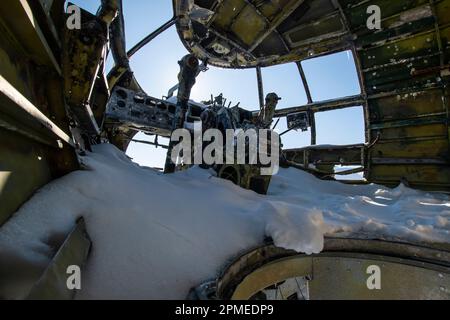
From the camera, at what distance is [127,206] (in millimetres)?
1721

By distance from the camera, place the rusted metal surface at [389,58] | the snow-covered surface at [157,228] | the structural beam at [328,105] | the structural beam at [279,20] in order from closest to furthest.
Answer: the snow-covered surface at [157,228] → the rusted metal surface at [389,58] → the structural beam at [279,20] → the structural beam at [328,105]

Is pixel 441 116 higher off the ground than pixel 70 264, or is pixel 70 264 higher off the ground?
pixel 441 116

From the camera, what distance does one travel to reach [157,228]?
1.68 m

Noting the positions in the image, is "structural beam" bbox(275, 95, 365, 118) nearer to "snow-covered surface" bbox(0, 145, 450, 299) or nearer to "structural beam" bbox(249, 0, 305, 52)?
"structural beam" bbox(249, 0, 305, 52)

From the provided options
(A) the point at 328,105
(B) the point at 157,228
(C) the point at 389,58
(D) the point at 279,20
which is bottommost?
(B) the point at 157,228

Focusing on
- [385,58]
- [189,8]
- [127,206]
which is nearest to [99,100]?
[127,206]

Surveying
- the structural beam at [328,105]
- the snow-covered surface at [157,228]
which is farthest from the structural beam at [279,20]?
the snow-covered surface at [157,228]

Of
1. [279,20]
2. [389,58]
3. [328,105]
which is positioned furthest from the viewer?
[328,105]

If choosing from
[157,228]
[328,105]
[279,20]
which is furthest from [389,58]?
[157,228]

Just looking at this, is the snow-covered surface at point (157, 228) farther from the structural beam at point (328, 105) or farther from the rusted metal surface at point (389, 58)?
the structural beam at point (328, 105)

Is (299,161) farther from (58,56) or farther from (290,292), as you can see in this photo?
(58,56)

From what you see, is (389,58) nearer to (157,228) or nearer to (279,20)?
(279,20)

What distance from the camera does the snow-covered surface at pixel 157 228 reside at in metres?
1.16

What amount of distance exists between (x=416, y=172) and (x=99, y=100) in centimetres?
692
